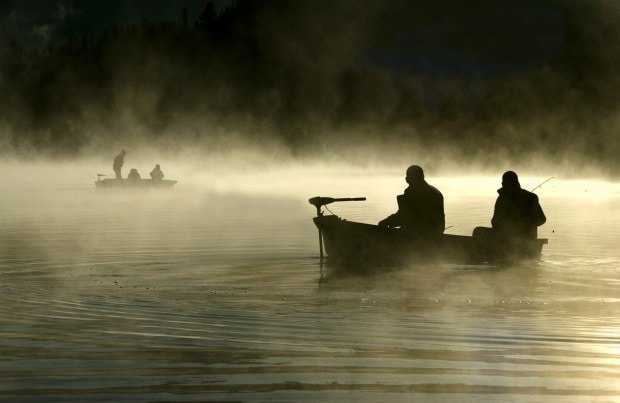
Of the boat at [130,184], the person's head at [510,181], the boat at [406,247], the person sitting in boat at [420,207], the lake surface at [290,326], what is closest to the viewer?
the lake surface at [290,326]

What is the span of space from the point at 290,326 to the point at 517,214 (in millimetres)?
10930

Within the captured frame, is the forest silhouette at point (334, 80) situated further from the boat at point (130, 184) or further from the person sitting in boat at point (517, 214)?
the person sitting in boat at point (517, 214)

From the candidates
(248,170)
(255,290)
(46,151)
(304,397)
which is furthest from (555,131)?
(304,397)

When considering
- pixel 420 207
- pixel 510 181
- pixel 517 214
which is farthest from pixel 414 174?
pixel 517 214

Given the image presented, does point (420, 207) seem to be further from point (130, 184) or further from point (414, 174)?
point (130, 184)

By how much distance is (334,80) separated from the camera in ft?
497

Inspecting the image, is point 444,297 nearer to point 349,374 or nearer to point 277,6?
point 349,374

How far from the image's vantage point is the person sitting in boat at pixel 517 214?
79.4 feet

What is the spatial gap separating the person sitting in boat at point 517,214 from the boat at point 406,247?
0.26 metres

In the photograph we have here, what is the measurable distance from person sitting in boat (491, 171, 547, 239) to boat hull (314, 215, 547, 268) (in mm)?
281

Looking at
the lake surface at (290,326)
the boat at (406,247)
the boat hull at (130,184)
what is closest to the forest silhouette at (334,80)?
the boat hull at (130,184)

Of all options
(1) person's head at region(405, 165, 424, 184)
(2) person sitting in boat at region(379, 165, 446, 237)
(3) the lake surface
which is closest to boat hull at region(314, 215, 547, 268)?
(2) person sitting in boat at region(379, 165, 446, 237)

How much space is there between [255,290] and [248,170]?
10793 cm

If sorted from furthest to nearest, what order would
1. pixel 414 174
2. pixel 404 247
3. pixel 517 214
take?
pixel 517 214, pixel 414 174, pixel 404 247
